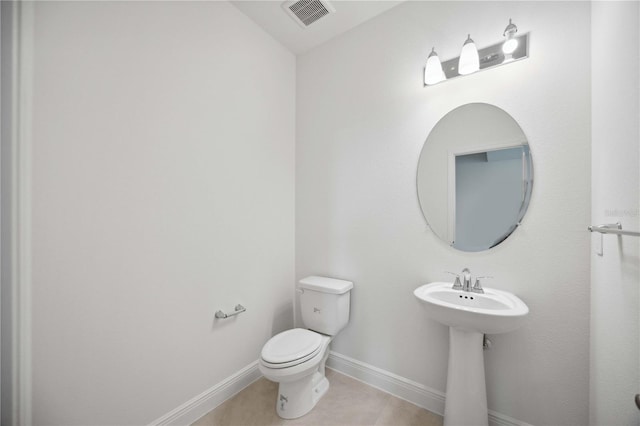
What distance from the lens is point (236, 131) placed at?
1.73 meters

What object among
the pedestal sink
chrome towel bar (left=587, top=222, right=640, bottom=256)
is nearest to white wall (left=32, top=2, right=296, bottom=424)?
the pedestal sink

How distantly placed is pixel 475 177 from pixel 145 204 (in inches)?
70.5

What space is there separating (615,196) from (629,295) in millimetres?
339

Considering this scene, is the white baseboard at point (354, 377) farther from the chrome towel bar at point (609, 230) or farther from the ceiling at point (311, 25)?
the ceiling at point (311, 25)

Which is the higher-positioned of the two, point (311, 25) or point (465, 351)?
point (311, 25)

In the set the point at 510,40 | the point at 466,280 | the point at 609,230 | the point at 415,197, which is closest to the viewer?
the point at 609,230

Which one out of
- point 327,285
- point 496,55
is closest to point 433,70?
point 496,55

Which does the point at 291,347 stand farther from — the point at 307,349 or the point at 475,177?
the point at 475,177

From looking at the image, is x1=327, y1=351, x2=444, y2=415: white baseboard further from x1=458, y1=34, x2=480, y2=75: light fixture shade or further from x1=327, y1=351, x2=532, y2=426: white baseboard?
x1=458, y1=34, x2=480, y2=75: light fixture shade

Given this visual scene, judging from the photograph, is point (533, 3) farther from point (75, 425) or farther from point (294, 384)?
point (75, 425)

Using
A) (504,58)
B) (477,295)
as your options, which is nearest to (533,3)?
(504,58)

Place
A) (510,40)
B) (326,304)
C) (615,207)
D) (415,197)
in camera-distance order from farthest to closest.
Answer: (326,304), (415,197), (510,40), (615,207)

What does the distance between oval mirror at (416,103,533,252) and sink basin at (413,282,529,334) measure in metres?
0.26

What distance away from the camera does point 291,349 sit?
149 centimetres
